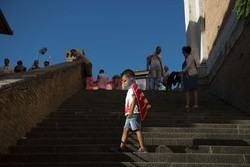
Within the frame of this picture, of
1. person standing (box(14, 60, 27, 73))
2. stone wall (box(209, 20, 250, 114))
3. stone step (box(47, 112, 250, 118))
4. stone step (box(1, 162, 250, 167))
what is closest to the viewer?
stone step (box(1, 162, 250, 167))

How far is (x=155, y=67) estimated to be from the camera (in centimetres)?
1227

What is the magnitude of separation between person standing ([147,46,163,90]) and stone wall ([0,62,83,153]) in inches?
136

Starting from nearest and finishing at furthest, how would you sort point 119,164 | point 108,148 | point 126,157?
point 119,164, point 126,157, point 108,148

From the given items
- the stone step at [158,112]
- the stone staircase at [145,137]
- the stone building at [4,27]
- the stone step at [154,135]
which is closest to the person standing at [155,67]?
the stone staircase at [145,137]

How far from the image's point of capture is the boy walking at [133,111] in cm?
541

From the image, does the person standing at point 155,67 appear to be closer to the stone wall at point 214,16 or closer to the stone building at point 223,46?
the stone building at point 223,46

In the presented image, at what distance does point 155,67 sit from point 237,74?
11.6ft

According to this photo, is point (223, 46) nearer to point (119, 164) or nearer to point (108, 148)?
point (108, 148)

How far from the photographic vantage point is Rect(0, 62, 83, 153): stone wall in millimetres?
5714


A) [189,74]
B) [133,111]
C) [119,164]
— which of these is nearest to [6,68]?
[189,74]

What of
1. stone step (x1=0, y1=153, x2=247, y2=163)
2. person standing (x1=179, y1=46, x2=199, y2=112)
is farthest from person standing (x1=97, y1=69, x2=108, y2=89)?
stone step (x1=0, y1=153, x2=247, y2=163)

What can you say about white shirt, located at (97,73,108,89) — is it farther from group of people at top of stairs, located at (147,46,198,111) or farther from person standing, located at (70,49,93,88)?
group of people at top of stairs, located at (147,46,198,111)

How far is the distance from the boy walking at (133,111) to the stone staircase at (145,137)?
0.74ft

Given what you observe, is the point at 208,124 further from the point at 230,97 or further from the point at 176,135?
the point at 230,97
